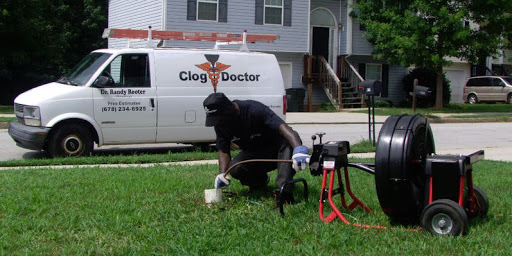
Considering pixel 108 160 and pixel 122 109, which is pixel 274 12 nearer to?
pixel 122 109

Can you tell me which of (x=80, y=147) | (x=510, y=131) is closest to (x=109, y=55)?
(x=80, y=147)

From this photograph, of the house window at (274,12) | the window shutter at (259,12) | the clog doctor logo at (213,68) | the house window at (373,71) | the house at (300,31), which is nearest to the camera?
the clog doctor logo at (213,68)

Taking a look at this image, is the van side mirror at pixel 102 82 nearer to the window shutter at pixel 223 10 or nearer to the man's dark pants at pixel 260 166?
the man's dark pants at pixel 260 166

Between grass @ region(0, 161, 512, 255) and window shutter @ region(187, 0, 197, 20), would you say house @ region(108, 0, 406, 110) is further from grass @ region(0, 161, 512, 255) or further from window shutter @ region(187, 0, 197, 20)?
grass @ region(0, 161, 512, 255)

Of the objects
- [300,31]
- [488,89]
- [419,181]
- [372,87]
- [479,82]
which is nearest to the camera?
[419,181]

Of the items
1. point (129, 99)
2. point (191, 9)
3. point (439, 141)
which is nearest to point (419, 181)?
point (129, 99)

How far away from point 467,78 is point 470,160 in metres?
35.6

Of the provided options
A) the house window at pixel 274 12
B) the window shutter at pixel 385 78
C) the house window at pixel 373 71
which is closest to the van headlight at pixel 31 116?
the house window at pixel 274 12

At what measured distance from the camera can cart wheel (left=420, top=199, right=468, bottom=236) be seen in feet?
14.9

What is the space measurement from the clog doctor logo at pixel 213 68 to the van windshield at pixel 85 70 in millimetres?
1743

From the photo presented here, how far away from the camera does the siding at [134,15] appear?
77.2 ft

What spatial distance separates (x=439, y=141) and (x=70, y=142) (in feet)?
28.4

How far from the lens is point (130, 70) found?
1030cm

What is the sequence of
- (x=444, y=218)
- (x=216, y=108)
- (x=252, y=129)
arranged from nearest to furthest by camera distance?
(x=444, y=218) → (x=216, y=108) → (x=252, y=129)
